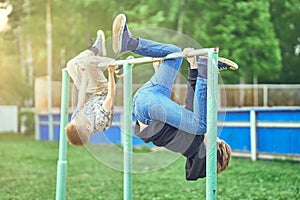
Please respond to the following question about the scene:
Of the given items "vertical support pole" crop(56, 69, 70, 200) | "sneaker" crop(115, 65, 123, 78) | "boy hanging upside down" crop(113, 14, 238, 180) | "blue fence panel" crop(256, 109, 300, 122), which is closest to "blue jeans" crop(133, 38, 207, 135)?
"boy hanging upside down" crop(113, 14, 238, 180)

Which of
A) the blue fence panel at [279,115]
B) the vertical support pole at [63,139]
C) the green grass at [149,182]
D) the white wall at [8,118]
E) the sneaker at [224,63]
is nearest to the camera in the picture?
the sneaker at [224,63]

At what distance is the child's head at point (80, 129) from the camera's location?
11.6ft

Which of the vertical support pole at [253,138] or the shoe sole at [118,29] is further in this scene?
the vertical support pole at [253,138]

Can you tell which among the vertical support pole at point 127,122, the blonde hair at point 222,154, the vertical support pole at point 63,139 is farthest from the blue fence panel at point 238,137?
the blonde hair at point 222,154

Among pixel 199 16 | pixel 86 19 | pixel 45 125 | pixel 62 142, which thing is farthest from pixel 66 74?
pixel 86 19

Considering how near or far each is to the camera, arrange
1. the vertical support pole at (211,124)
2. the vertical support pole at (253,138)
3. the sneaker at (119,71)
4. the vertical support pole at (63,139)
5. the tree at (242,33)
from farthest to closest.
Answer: the tree at (242,33) → the vertical support pole at (253,138) → the vertical support pole at (63,139) → the sneaker at (119,71) → the vertical support pole at (211,124)

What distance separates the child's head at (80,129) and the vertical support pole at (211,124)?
86cm

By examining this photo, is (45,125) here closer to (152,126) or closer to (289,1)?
(289,1)

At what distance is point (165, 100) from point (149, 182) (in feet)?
11.9

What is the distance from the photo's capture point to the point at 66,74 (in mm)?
4145

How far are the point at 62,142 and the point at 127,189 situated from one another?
0.59 meters

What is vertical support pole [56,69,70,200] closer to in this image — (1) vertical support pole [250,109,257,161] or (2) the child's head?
(2) the child's head

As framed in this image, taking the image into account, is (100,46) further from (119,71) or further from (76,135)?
(76,135)

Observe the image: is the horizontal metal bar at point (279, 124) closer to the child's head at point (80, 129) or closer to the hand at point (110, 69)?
the hand at point (110, 69)
